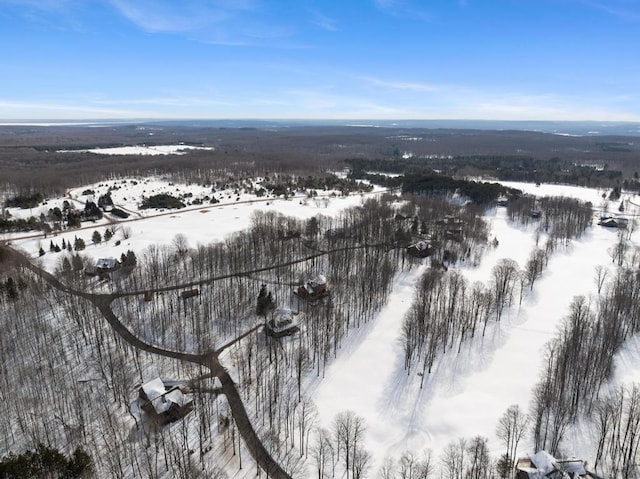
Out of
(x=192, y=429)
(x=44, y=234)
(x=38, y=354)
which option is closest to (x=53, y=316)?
(x=38, y=354)

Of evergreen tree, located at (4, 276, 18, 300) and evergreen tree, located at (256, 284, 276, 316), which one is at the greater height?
evergreen tree, located at (4, 276, 18, 300)

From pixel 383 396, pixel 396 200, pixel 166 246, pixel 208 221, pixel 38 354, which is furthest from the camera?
pixel 396 200

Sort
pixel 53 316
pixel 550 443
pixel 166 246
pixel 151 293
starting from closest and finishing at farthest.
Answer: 1. pixel 550 443
2. pixel 53 316
3. pixel 151 293
4. pixel 166 246

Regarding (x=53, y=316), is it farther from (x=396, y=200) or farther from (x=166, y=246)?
(x=396, y=200)

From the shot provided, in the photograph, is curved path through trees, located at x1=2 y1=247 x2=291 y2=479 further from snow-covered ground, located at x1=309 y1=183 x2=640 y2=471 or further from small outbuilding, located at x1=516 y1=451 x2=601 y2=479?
small outbuilding, located at x1=516 y1=451 x2=601 y2=479

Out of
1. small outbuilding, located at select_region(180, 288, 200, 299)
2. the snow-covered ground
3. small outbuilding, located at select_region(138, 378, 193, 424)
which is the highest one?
small outbuilding, located at select_region(180, 288, 200, 299)

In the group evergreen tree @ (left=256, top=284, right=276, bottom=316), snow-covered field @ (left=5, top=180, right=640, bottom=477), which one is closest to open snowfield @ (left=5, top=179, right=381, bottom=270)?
snow-covered field @ (left=5, top=180, right=640, bottom=477)

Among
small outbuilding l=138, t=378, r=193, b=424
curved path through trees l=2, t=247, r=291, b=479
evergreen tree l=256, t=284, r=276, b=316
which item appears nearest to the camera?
curved path through trees l=2, t=247, r=291, b=479

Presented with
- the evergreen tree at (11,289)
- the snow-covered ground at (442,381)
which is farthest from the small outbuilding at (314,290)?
the evergreen tree at (11,289)

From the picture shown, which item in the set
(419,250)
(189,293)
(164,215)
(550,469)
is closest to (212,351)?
(189,293)
